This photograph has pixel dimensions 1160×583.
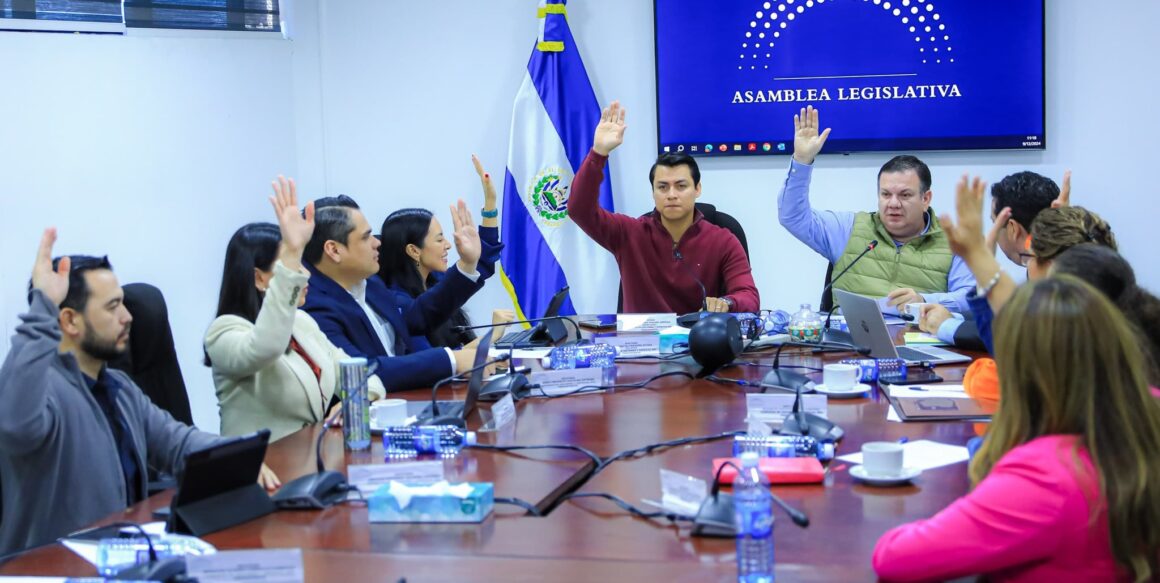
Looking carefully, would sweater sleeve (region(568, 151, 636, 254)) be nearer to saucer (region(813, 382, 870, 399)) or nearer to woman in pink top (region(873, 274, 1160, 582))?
saucer (region(813, 382, 870, 399))

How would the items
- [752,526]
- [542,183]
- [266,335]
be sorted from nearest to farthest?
1. [752,526]
2. [266,335]
3. [542,183]

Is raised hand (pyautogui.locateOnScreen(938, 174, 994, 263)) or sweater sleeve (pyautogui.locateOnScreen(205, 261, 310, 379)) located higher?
raised hand (pyautogui.locateOnScreen(938, 174, 994, 263))

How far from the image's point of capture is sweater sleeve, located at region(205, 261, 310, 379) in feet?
8.31

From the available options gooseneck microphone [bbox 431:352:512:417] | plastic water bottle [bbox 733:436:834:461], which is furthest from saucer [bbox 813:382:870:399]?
gooseneck microphone [bbox 431:352:512:417]

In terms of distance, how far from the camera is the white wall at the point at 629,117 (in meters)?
4.73

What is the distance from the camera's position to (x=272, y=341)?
2539 millimetres

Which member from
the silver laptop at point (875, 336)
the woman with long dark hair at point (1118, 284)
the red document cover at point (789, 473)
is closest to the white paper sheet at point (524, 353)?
the silver laptop at point (875, 336)

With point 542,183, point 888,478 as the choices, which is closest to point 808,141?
point 542,183

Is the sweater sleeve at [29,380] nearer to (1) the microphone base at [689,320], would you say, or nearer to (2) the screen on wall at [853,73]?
(1) the microphone base at [689,320]

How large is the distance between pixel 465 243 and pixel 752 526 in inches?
99.3

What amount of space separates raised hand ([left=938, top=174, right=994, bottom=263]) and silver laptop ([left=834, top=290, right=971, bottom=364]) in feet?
2.16

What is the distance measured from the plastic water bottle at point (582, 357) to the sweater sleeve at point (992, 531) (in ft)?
5.16

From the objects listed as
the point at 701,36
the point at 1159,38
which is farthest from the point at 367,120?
the point at 1159,38

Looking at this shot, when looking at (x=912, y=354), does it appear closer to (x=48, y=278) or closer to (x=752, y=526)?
(x=752, y=526)
